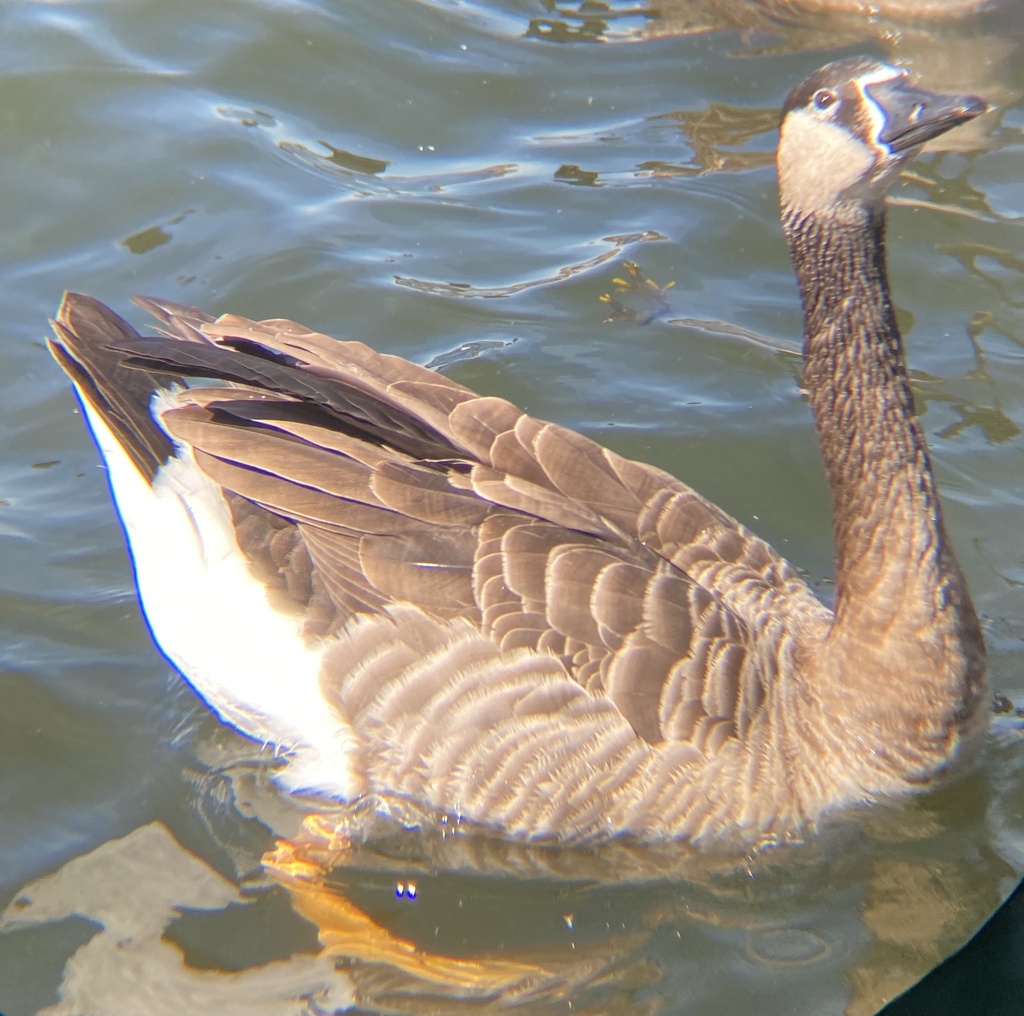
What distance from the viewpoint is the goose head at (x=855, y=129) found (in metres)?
3.84

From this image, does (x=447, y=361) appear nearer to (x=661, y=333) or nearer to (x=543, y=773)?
(x=661, y=333)

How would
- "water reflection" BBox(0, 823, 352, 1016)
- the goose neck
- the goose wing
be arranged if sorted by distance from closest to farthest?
"water reflection" BBox(0, 823, 352, 1016) → the goose wing → the goose neck

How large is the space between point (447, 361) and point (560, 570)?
8.05 feet

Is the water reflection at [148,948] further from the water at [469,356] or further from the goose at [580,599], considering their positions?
the goose at [580,599]

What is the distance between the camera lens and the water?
13.1ft

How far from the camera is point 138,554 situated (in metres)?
4.54

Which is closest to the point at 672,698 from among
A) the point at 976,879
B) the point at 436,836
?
the point at 436,836

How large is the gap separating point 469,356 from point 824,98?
2.63 meters

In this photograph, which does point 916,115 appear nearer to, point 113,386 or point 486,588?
point 486,588

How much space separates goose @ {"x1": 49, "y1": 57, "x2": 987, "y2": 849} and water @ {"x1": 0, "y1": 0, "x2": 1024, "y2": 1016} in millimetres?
313

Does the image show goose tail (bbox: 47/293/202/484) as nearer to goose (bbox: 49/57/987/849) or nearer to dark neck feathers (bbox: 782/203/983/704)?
goose (bbox: 49/57/987/849)

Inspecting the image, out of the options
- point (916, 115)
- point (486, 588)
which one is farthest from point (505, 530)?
point (916, 115)

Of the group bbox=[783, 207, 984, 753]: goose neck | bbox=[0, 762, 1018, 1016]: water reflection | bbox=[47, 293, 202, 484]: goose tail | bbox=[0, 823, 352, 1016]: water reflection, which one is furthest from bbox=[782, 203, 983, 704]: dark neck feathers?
bbox=[47, 293, 202, 484]: goose tail

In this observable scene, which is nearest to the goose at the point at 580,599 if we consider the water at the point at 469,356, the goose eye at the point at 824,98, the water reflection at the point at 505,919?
the goose eye at the point at 824,98
